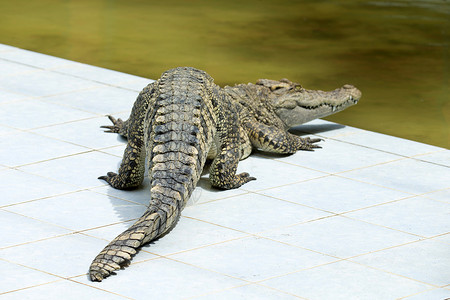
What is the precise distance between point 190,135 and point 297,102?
225 centimetres

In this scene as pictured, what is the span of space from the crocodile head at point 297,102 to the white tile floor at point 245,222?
26 cm

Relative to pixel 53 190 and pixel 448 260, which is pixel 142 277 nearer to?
pixel 53 190

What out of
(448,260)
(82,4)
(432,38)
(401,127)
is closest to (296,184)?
(448,260)

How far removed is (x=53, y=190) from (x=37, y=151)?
0.93m

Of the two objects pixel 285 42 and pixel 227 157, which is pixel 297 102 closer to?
pixel 227 157

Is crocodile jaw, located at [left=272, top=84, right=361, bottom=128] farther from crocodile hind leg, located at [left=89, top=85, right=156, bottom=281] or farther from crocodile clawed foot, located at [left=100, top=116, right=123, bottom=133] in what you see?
crocodile hind leg, located at [left=89, top=85, right=156, bottom=281]

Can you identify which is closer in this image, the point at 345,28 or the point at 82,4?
the point at 345,28

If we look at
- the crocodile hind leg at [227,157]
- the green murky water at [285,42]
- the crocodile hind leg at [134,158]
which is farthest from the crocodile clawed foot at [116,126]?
the green murky water at [285,42]

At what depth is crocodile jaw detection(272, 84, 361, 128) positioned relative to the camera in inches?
312

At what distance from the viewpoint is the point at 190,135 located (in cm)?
600

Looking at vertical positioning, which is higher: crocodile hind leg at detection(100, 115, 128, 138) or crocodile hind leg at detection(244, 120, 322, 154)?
crocodile hind leg at detection(244, 120, 322, 154)

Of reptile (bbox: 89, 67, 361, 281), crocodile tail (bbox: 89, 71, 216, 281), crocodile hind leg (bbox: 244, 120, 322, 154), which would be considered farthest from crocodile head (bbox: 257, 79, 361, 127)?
crocodile tail (bbox: 89, 71, 216, 281)

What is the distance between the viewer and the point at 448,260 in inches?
215

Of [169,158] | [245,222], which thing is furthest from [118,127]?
[245,222]
